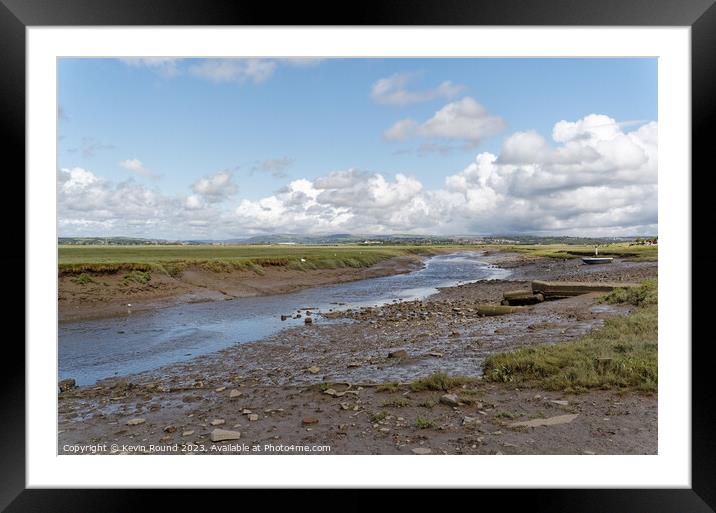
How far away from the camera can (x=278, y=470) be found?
238 cm

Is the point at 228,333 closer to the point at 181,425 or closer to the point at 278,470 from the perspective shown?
the point at 181,425

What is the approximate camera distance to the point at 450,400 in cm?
320

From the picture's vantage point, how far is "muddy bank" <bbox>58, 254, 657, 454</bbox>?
2709 mm

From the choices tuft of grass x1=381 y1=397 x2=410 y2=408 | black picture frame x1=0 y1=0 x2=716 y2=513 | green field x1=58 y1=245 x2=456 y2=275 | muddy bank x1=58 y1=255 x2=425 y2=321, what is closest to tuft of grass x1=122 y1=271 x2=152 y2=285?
muddy bank x1=58 y1=255 x2=425 y2=321

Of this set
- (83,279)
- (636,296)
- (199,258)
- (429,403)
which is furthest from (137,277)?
(636,296)

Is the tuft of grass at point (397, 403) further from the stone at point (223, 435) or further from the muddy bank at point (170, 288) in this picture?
the muddy bank at point (170, 288)

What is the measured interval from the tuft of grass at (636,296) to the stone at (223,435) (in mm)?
6541

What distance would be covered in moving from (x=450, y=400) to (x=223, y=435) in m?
1.85

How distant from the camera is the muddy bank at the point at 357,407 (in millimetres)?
2709

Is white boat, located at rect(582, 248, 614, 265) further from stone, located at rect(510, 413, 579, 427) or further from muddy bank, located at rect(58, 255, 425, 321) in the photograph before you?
stone, located at rect(510, 413, 579, 427)

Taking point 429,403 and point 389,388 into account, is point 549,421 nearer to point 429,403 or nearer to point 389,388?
point 429,403
